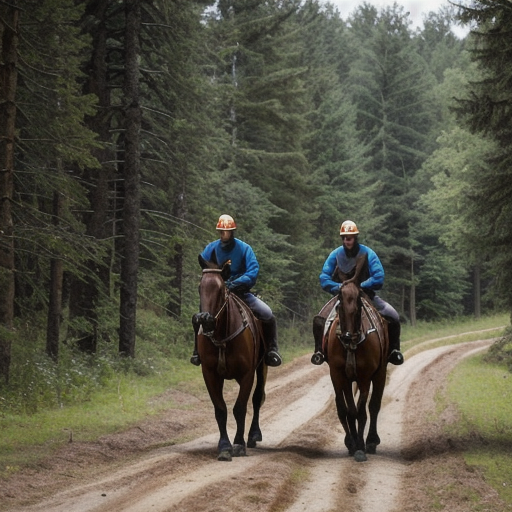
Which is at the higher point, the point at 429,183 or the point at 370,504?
the point at 429,183

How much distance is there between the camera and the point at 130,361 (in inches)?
883

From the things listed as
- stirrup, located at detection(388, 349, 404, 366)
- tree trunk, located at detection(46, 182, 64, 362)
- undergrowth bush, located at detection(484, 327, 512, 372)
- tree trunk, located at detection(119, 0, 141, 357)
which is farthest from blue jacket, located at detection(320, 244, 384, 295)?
undergrowth bush, located at detection(484, 327, 512, 372)

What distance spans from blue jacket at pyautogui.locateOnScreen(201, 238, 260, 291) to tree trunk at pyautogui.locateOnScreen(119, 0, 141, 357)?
9.32 metres

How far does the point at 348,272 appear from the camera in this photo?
13203 millimetres

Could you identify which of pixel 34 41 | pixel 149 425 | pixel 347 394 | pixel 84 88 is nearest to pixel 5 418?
pixel 149 425

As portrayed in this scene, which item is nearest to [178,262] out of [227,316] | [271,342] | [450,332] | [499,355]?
[499,355]

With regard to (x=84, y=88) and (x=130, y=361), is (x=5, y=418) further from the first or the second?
(x=84, y=88)

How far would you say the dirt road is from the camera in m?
8.80

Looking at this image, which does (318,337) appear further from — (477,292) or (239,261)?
(477,292)

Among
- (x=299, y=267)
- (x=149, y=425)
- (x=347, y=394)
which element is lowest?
(x=149, y=425)

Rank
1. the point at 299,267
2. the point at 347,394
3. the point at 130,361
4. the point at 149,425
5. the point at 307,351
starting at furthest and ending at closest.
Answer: the point at 299,267 → the point at 307,351 → the point at 130,361 → the point at 149,425 → the point at 347,394

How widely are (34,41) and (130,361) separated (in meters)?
9.36

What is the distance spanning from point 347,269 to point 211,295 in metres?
2.82

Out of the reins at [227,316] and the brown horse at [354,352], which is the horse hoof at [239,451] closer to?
the reins at [227,316]
